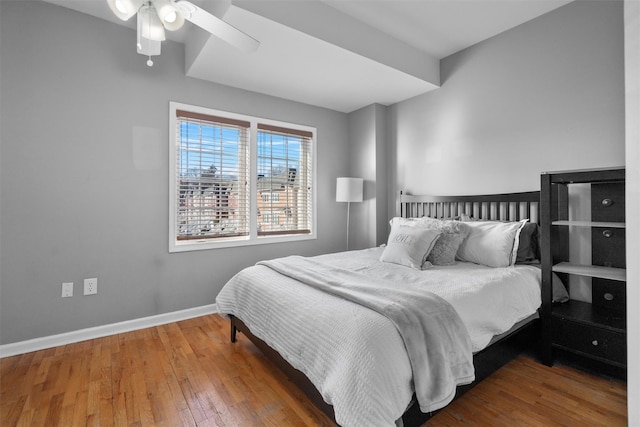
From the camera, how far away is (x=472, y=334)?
5.57 ft

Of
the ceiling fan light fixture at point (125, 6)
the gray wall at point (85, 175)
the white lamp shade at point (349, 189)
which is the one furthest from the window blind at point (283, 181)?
the ceiling fan light fixture at point (125, 6)

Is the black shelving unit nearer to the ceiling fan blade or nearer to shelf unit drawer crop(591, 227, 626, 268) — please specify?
shelf unit drawer crop(591, 227, 626, 268)

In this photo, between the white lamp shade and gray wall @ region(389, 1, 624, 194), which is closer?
gray wall @ region(389, 1, 624, 194)

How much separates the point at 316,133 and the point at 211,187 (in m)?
1.61

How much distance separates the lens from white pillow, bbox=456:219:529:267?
2436 mm

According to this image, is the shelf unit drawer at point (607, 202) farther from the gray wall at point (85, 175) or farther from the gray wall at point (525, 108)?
the gray wall at point (85, 175)

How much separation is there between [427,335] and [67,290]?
292 centimetres

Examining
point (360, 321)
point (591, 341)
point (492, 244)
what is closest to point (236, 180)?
point (360, 321)

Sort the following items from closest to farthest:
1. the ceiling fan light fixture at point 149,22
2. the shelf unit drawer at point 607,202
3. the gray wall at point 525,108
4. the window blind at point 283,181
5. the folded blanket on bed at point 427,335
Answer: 1. the folded blanket on bed at point 427,335
2. the ceiling fan light fixture at point 149,22
3. the shelf unit drawer at point 607,202
4. the gray wall at point 525,108
5. the window blind at point 283,181

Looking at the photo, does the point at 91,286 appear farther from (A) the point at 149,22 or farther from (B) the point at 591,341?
(B) the point at 591,341

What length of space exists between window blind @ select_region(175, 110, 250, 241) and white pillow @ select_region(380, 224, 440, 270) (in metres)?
1.82

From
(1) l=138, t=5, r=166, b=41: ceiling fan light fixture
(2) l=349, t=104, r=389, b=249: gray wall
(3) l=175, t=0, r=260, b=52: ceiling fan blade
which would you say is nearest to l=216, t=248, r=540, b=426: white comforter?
(2) l=349, t=104, r=389, b=249: gray wall

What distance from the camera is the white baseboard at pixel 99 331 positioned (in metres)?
2.43

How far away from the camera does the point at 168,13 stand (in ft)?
5.60
